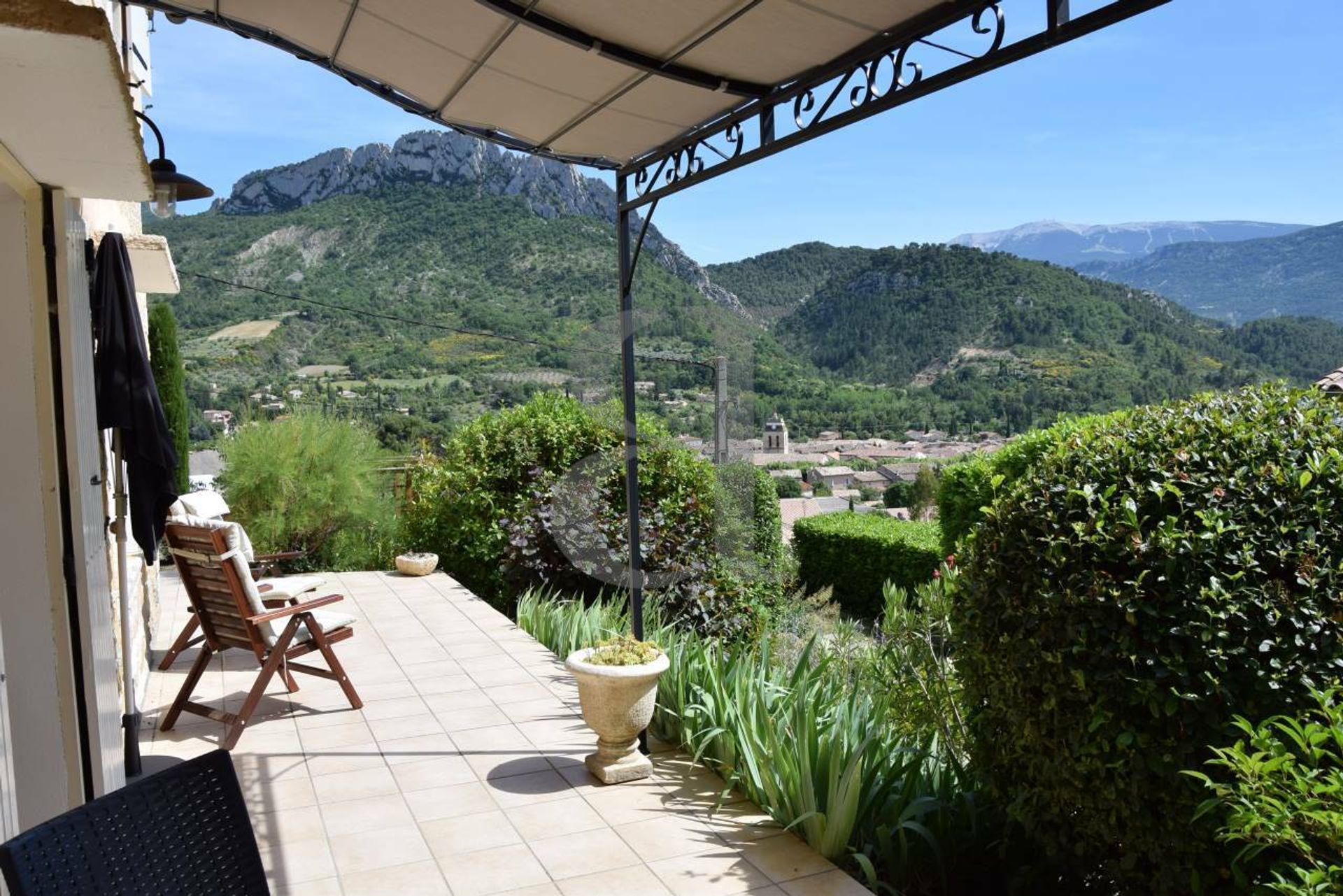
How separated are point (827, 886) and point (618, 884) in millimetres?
652

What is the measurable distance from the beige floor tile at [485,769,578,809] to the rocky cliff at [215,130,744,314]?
20132mm

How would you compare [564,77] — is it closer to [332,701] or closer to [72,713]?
[72,713]

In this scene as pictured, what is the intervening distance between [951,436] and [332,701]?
41.4ft

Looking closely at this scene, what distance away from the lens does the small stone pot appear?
152 inches

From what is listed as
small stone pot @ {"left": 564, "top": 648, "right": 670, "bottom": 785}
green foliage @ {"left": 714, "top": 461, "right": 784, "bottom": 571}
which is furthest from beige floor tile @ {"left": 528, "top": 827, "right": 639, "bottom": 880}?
green foliage @ {"left": 714, "top": 461, "right": 784, "bottom": 571}

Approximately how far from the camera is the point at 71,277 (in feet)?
8.85

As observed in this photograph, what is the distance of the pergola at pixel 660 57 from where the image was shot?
2734mm

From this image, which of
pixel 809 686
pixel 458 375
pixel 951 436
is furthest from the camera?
pixel 458 375

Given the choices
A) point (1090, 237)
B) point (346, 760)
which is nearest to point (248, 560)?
point (346, 760)

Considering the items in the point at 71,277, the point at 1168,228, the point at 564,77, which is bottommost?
the point at 71,277

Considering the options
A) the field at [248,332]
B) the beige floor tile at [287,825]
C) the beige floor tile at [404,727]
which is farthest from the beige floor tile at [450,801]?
the field at [248,332]

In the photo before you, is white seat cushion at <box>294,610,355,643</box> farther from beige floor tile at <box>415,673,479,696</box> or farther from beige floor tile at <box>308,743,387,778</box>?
beige floor tile at <box>308,743,387,778</box>

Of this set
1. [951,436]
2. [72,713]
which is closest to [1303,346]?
[951,436]

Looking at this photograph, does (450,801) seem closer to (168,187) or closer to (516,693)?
(516,693)
